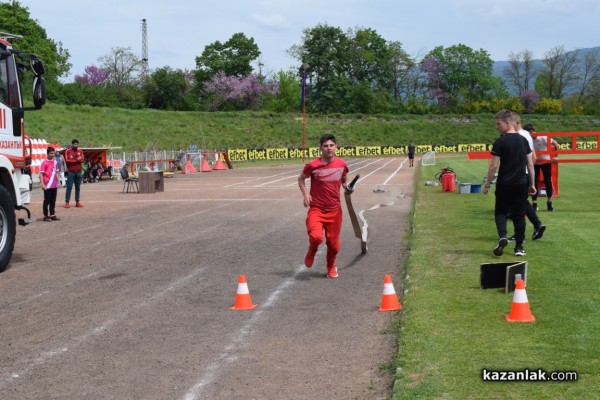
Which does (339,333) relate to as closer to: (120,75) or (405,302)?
(405,302)

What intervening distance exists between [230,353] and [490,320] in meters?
2.44

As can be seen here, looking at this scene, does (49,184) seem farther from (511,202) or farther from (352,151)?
(352,151)

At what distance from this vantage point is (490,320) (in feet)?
24.8

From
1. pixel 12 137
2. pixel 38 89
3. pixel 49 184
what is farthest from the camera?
pixel 49 184

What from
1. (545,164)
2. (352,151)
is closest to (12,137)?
(545,164)

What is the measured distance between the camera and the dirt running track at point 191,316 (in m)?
6.13

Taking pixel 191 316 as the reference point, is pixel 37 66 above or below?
above

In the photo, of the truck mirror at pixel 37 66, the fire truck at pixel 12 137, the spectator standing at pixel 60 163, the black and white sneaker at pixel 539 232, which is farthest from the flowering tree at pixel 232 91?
the black and white sneaker at pixel 539 232

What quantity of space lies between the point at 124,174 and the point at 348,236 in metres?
19.2

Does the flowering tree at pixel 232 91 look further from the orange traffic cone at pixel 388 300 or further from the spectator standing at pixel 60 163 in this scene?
the orange traffic cone at pixel 388 300

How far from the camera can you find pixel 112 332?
308 inches

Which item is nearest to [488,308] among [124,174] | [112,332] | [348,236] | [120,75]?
[112,332]

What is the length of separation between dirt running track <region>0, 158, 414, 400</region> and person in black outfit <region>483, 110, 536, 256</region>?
1737 millimetres

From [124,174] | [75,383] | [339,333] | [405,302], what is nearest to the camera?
[75,383]
